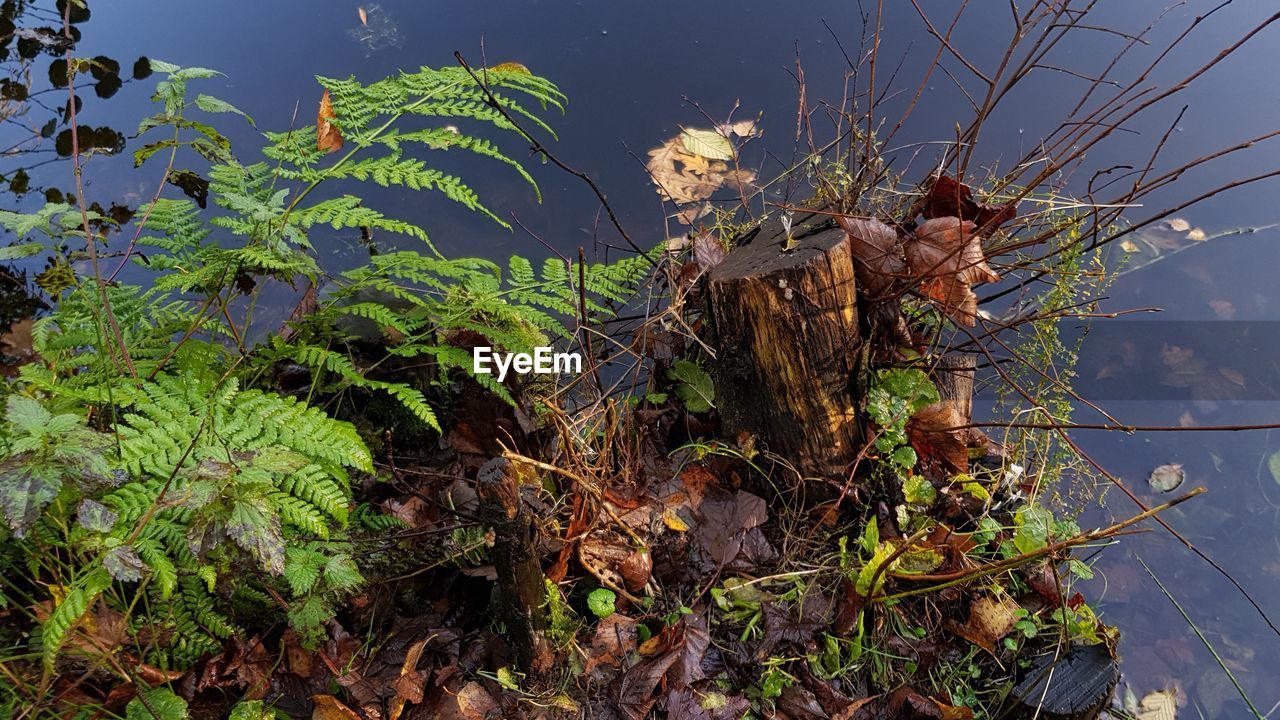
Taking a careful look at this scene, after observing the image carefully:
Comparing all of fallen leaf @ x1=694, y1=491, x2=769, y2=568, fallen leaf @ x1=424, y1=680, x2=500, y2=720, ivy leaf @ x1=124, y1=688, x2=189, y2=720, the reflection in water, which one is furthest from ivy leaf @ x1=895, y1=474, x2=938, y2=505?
the reflection in water

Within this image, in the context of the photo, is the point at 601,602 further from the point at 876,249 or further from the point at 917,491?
the point at 876,249

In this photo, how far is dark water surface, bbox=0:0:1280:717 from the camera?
280 cm

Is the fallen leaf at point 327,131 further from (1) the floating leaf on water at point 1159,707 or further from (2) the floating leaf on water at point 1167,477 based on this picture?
(2) the floating leaf on water at point 1167,477

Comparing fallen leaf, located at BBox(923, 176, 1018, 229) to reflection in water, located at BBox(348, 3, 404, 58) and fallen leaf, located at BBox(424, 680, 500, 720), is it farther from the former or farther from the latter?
reflection in water, located at BBox(348, 3, 404, 58)

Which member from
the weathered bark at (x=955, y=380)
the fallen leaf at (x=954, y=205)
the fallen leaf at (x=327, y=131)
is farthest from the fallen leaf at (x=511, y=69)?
the weathered bark at (x=955, y=380)

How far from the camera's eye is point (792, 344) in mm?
1978

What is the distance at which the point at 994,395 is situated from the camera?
3254 millimetres

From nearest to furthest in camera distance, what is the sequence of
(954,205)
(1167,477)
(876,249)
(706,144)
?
(876,249), (954,205), (1167,477), (706,144)

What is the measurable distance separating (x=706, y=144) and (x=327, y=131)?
1650 millimetres

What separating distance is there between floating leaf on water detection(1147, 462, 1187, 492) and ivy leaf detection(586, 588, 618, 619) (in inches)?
96.6

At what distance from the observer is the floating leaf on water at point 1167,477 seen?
292 cm

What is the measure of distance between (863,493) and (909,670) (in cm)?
51

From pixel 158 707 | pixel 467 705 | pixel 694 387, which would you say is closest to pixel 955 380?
pixel 694 387

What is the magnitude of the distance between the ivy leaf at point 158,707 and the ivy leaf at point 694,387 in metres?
1.56
